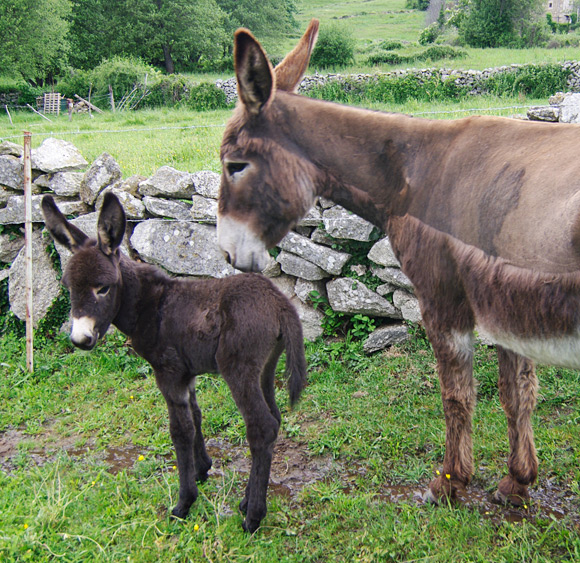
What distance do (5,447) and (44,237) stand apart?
2.59 metres

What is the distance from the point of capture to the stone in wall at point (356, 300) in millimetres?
4934

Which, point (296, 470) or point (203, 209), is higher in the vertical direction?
point (203, 209)

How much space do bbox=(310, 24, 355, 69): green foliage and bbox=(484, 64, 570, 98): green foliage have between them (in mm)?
16256

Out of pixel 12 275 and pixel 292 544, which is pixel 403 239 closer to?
pixel 292 544

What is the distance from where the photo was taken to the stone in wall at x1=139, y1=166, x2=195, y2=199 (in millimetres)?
5441

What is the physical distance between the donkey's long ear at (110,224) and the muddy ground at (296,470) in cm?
166

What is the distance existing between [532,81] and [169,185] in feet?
50.1

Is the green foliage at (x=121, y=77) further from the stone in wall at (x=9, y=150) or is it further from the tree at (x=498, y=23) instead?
the tree at (x=498, y=23)

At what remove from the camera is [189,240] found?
17.6 feet

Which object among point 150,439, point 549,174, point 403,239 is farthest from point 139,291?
point 549,174

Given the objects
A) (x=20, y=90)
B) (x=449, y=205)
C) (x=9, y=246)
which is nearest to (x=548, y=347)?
(x=449, y=205)

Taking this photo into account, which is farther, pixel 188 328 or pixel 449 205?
pixel 188 328

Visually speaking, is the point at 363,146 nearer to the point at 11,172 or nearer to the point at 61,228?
the point at 61,228

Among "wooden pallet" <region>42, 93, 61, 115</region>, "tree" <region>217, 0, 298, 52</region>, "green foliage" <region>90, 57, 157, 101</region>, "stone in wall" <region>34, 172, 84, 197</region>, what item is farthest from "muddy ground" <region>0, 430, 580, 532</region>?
"tree" <region>217, 0, 298, 52</region>
